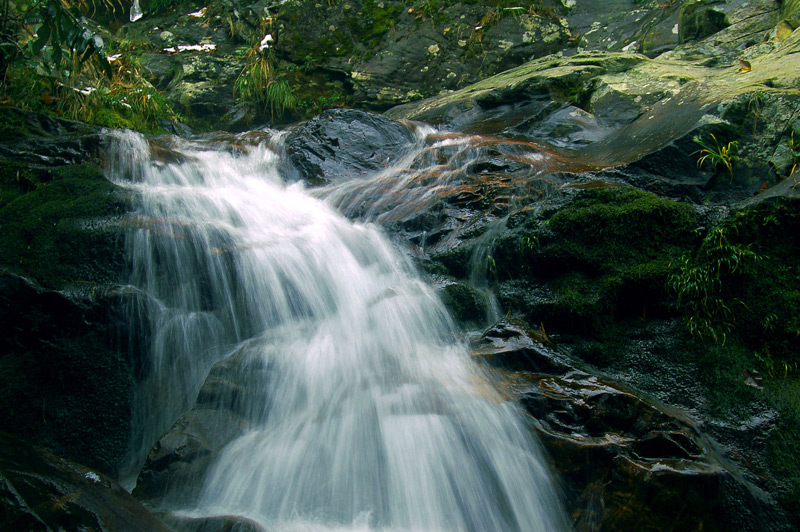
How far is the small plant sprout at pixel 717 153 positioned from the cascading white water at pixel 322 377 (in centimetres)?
326

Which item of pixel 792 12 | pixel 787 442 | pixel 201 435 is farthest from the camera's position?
pixel 792 12

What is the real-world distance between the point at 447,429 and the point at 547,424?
2.22 feet

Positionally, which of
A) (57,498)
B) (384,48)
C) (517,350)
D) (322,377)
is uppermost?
(384,48)

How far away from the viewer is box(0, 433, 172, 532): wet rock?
6.07ft

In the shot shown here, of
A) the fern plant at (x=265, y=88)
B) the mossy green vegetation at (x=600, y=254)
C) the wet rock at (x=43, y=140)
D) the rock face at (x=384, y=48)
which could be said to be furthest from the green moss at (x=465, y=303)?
the fern plant at (x=265, y=88)

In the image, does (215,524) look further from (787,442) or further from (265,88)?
(265,88)

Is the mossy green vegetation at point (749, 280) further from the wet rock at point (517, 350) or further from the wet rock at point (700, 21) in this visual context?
the wet rock at point (700, 21)

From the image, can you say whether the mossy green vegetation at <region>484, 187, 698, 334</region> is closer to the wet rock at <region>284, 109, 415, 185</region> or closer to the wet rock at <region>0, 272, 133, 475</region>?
the wet rock at <region>0, 272, 133, 475</region>

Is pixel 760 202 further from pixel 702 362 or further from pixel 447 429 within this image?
pixel 447 429

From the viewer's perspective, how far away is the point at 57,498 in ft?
6.73

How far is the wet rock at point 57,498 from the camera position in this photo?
1849 mm

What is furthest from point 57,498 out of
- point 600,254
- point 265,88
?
point 265,88

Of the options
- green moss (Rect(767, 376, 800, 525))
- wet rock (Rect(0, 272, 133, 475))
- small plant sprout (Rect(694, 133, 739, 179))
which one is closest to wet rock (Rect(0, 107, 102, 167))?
wet rock (Rect(0, 272, 133, 475))

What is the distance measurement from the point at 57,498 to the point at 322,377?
6.37 feet
